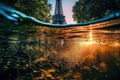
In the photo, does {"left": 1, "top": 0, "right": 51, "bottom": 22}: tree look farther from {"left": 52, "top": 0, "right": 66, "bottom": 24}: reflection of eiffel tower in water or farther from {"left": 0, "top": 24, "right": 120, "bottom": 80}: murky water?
{"left": 52, "top": 0, "right": 66, "bottom": 24}: reflection of eiffel tower in water

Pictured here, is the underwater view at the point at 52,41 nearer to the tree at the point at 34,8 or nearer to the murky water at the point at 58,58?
the murky water at the point at 58,58

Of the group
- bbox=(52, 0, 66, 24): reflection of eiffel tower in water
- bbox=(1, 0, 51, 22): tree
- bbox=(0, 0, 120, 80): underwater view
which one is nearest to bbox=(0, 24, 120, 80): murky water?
bbox=(0, 0, 120, 80): underwater view

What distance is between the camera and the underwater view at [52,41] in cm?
943

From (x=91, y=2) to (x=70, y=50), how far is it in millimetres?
18337

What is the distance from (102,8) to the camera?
1405 cm

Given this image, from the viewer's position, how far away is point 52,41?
20.8 m

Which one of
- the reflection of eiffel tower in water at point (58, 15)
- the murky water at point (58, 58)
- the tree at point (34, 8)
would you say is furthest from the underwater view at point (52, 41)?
the reflection of eiffel tower in water at point (58, 15)

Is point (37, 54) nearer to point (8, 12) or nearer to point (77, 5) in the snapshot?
point (77, 5)

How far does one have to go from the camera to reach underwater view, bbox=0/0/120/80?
30.9ft

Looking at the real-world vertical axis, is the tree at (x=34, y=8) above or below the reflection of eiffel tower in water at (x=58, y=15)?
below

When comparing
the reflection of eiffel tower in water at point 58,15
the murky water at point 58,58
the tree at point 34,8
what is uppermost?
the reflection of eiffel tower in water at point 58,15

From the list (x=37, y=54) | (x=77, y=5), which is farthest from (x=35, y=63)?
(x=77, y=5)

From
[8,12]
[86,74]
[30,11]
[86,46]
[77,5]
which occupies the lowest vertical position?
[86,74]

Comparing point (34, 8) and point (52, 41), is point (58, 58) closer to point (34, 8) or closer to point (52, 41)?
point (52, 41)
